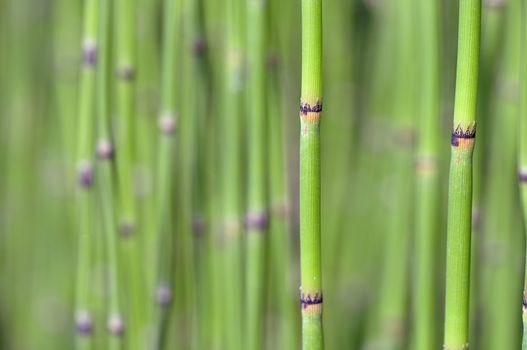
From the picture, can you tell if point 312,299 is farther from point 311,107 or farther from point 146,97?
point 146,97

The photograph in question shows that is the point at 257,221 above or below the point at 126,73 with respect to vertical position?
below

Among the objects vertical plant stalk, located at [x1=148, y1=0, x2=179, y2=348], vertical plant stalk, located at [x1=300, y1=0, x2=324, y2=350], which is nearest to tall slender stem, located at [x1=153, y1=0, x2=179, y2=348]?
vertical plant stalk, located at [x1=148, y1=0, x2=179, y2=348]

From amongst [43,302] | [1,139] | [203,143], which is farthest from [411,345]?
[1,139]

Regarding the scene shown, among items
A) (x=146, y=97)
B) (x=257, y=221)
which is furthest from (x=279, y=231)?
(x=146, y=97)

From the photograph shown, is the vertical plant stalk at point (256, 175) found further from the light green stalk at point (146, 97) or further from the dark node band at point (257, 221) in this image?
the light green stalk at point (146, 97)

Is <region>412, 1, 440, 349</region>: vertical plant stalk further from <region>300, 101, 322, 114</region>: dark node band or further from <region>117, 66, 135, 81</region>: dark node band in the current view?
<region>117, 66, 135, 81</region>: dark node band

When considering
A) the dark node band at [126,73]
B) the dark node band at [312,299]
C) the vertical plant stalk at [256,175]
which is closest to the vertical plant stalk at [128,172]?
the dark node band at [126,73]
